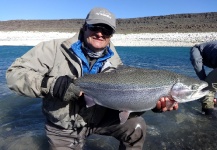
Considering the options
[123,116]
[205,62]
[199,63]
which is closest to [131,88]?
[123,116]

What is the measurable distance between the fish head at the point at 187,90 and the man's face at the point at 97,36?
90cm

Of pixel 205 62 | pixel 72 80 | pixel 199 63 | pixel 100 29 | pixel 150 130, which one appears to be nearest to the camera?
pixel 72 80

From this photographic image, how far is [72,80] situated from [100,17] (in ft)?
2.46

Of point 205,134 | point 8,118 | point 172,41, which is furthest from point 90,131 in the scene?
point 172,41

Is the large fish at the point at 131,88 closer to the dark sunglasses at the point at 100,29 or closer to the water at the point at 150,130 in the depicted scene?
the dark sunglasses at the point at 100,29

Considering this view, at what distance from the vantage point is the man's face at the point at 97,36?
128 inches

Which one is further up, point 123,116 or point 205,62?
point 205,62

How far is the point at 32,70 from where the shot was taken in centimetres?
313

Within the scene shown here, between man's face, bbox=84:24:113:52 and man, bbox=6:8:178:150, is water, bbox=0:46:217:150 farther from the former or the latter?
man's face, bbox=84:24:113:52

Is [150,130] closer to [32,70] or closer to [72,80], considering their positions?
[72,80]

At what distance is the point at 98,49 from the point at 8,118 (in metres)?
3.16

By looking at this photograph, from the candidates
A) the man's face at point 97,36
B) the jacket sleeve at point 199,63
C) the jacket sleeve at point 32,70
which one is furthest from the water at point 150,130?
the man's face at point 97,36

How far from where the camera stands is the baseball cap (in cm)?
320

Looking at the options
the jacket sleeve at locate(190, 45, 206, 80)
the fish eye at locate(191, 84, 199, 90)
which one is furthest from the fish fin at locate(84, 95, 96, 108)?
the jacket sleeve at locate(190, 45, 206, 80)
